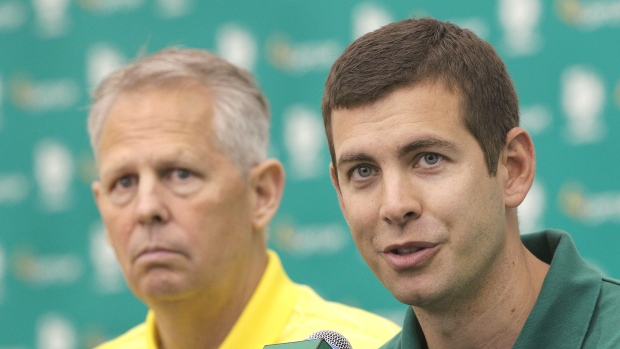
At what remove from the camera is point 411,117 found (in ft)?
8.34

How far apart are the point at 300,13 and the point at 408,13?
0.60 metres

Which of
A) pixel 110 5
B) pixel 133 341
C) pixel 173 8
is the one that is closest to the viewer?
pixel 133 341

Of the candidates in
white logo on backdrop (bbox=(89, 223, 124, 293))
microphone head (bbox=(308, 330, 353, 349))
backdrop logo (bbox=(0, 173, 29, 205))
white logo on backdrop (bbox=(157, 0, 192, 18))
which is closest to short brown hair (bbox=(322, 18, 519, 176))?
microphone head (bbox=(308, 330, 353, 349))

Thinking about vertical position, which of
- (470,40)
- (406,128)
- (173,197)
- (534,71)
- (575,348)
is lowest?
(575,348)

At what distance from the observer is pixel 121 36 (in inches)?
233

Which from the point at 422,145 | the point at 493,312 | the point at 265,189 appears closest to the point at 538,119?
the point at 265,189

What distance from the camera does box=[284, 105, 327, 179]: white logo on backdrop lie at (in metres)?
5.43

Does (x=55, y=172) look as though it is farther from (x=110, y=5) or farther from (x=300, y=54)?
(x=300, y=54)

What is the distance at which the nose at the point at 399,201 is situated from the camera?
8.13ft

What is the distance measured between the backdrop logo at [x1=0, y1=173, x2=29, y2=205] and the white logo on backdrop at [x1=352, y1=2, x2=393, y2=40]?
217 centimetres

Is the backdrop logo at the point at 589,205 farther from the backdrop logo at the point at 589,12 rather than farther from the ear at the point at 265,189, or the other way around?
the ear at the point at 265,189

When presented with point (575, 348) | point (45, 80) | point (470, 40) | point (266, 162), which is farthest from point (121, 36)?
point (575, 348)

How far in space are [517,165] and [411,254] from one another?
1.29ft

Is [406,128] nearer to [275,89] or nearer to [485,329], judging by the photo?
[485,329]
